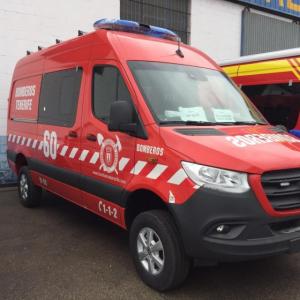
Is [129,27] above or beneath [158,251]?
above

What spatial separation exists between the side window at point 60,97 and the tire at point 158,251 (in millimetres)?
1800

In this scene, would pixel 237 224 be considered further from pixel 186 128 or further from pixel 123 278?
pixel 123 278

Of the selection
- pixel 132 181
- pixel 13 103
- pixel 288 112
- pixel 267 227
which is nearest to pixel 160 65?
pixel 132 181

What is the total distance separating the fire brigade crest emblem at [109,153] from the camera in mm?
4223

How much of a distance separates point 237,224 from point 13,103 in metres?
5.28

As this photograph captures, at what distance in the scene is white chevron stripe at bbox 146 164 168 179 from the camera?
3634 millimetres

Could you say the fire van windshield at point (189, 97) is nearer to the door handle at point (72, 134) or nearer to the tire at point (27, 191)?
the door handle at point (72, 134)

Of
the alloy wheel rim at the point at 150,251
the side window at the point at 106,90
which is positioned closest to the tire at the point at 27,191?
the side window at the point at 106,90

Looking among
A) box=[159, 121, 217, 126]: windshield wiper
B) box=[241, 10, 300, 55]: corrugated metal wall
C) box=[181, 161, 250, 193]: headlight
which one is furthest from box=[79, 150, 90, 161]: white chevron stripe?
box=[241, 10, 300, 55]: corrugated metal wall

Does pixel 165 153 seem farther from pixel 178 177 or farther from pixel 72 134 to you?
pixel 72 134

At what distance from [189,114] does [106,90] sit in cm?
99

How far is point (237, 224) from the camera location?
3.29m

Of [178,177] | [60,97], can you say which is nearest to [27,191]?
[60,97]

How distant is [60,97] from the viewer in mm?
5543
